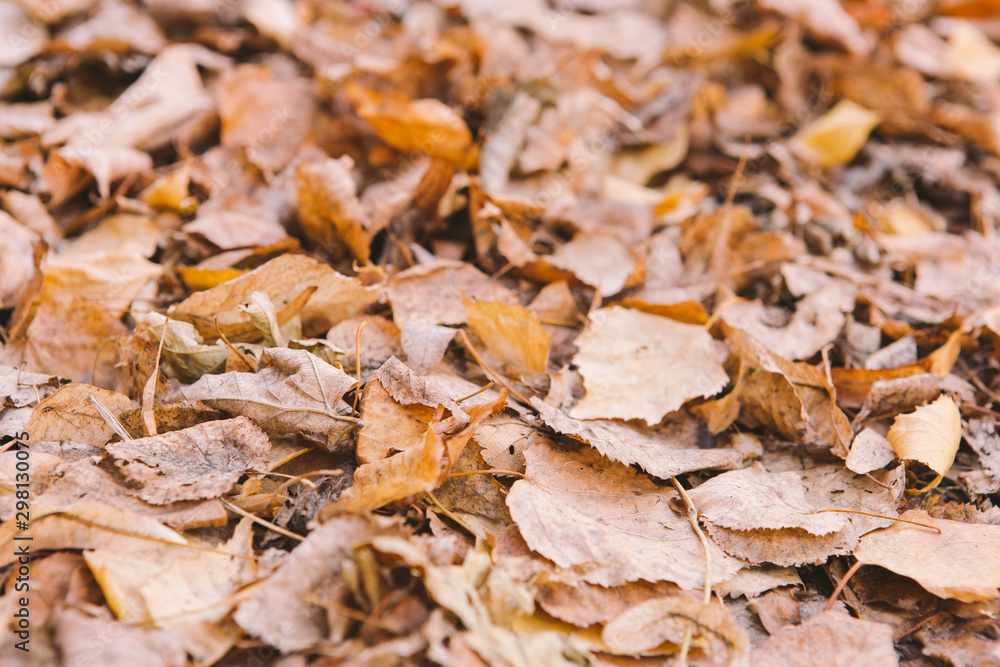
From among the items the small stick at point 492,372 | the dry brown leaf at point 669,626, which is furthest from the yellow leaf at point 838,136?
the dry brown leaf at point 669,626

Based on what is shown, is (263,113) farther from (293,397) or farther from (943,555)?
(943,555)

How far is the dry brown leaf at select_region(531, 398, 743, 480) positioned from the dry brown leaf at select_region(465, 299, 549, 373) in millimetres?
164

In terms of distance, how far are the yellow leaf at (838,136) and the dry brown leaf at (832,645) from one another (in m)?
1.93

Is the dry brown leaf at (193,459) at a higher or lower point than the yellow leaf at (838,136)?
lower

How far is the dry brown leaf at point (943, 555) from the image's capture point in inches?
45.3

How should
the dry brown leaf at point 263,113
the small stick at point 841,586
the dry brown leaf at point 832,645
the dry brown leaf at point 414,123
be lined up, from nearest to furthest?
the dry brown leaf at point 832,645
the small stick at point 841,586
the dry brown leaf at point 414,123
the dry brown leaf at point 263,113

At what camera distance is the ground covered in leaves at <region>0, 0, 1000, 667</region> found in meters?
1.04

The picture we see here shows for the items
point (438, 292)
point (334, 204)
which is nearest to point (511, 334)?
point (438, 292)

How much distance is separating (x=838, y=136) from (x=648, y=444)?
5.98ft

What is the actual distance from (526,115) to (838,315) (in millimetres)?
1149

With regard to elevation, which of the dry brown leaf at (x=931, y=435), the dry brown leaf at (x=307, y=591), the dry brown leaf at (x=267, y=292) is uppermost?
the dry brown leaf at (x=267, y=292)

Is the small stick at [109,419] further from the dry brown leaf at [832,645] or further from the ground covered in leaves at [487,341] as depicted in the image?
the dry brown leaf at [832,645]

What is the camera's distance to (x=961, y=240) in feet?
7.09

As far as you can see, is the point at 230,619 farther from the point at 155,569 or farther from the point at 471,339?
the point at 471,339
